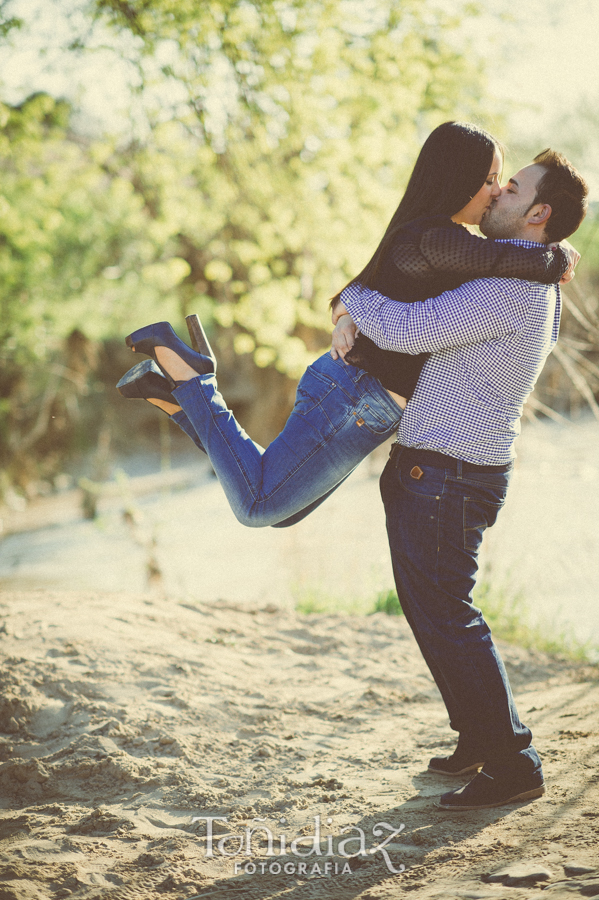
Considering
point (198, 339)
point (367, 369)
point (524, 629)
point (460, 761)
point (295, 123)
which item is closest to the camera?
point (367, 369)

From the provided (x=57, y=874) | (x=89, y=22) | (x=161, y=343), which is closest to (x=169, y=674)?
(x=57, y=874)

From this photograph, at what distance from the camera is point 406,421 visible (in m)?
2.11

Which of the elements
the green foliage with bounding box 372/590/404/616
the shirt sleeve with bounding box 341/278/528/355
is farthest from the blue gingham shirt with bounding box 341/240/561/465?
the green foliage with bounding box 372/590/404/616

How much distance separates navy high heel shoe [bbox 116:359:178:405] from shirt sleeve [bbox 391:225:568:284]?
858mm

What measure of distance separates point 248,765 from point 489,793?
2.70 feet

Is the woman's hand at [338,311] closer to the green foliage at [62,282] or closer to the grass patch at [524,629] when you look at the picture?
the grass patch at [524,629]

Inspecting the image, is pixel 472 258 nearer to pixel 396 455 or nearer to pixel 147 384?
pixel 396 455

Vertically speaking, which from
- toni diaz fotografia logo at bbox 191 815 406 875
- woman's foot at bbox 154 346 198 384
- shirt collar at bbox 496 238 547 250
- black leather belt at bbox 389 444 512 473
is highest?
shirt collar at bbox 496 238 547 250

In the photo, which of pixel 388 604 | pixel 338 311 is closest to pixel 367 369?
pixel 338 311

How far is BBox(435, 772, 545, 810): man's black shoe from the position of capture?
2098mm

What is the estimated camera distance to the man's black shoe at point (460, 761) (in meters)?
2.24

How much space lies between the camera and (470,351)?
79.6 inches

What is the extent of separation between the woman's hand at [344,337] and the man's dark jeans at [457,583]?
34cm

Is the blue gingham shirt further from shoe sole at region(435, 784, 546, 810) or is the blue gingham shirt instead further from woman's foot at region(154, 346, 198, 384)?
shoe sole at region(435, 784, 546, 810)
